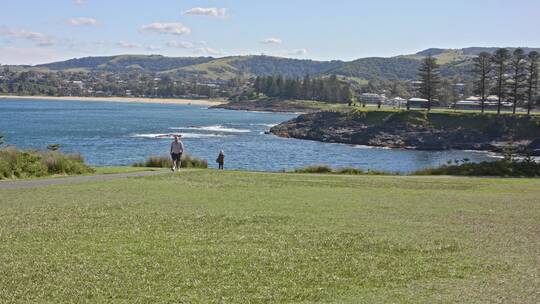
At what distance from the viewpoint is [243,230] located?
15.3 meters

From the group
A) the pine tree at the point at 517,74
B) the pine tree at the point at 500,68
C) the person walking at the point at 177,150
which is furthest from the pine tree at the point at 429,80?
the person walking at the point at 177,150

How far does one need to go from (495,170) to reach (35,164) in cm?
2510

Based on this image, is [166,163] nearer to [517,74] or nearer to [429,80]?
[517,74]

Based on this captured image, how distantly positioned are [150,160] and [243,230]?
23405mm

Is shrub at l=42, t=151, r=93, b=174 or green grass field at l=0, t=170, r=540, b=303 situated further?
shrub at l=42, t=151, r=93, b=174

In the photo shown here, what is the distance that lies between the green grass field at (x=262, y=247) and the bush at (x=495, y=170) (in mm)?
13389

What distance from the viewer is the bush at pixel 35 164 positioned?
27.3m

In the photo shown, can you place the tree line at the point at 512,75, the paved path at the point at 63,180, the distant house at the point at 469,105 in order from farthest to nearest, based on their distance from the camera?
the distant house at the point at 469,105 → the tree line at the point at 512,75 → the paved path at the point at 63,180

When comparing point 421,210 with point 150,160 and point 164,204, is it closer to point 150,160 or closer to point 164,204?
point 164,204

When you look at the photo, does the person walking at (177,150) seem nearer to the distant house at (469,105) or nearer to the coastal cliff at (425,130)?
the coastal cliff at (425,130)

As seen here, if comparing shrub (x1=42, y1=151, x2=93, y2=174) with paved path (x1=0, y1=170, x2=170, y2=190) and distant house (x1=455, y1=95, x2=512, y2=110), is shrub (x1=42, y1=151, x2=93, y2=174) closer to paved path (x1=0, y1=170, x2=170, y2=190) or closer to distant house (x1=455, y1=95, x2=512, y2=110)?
paved path (x1=0, y1=170, x2=170, y2=190)

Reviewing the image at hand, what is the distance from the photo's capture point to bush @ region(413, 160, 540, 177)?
3631cm

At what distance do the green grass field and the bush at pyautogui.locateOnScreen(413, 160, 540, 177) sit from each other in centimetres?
1339

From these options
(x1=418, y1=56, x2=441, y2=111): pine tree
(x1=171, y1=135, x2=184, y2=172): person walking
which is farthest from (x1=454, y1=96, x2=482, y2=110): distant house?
(x1=171, y1=135, x2=184, y2=172): person walking
